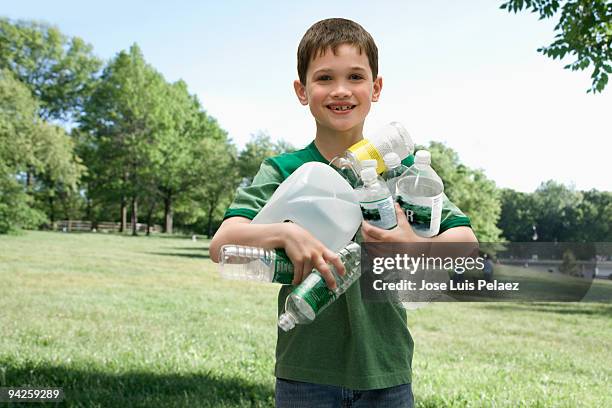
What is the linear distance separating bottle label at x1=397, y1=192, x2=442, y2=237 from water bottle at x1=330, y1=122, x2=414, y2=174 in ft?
0.49

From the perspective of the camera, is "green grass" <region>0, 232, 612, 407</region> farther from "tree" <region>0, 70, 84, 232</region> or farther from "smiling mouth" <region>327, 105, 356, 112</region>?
"tree" <region>0, 70, 84, 232</region>

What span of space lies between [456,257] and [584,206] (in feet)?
244

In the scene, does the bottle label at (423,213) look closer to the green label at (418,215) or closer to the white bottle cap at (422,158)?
the green label at (418,215)

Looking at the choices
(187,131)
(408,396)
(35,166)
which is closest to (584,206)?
(187,131)

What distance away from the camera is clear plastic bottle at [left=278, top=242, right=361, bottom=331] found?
5.37ft

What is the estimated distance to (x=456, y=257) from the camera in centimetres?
184

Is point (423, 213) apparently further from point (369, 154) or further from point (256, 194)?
point (256, 194)

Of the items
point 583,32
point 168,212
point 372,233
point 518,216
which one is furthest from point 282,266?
point 518,216

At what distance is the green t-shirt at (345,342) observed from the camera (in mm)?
2184

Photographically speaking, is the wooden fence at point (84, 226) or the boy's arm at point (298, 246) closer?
the boy's arm at point (298, 246)

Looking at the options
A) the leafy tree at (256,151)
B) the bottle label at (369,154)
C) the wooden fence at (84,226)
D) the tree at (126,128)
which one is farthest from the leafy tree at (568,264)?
the wooden fence at (84,226)

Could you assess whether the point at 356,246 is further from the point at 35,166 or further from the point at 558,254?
the point at 35,166

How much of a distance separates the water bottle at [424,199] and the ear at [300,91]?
0.54m

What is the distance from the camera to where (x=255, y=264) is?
1.68 m
